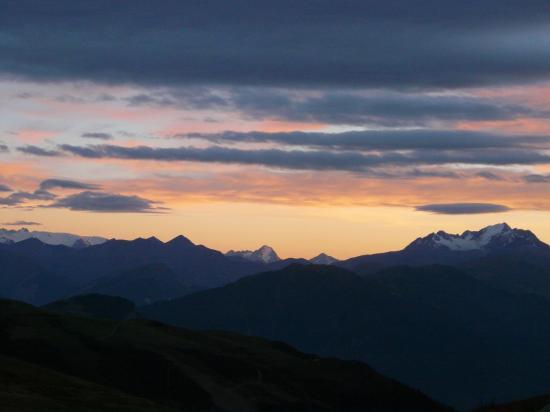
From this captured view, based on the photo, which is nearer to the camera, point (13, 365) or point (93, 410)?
point (93, 410)

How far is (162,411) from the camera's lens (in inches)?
6127

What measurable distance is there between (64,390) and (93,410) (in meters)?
29.3

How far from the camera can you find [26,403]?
139 meters

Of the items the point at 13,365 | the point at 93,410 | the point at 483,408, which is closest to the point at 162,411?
the point at 93,410

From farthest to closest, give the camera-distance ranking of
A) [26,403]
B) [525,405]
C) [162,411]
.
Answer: [162,411], [26,403], [525,405]

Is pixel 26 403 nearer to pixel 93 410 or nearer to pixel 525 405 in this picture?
pixel 93 410

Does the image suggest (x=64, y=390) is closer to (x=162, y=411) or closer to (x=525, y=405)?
(x=162, y=411)

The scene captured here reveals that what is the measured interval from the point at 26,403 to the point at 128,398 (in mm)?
35291

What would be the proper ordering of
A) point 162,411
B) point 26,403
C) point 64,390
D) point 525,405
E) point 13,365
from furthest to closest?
point 13,365 → point 64,390 → point 162,411 → point 26,403 → point 525,405

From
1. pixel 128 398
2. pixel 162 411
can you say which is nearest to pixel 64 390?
pixel 128 398

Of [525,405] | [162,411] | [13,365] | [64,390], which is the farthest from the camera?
[13,365]

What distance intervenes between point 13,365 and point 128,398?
38689 millimetres

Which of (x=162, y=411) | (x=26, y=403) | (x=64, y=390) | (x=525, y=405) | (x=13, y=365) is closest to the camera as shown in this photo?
(x=525, y=405)

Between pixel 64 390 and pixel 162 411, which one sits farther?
pixel 64 390
